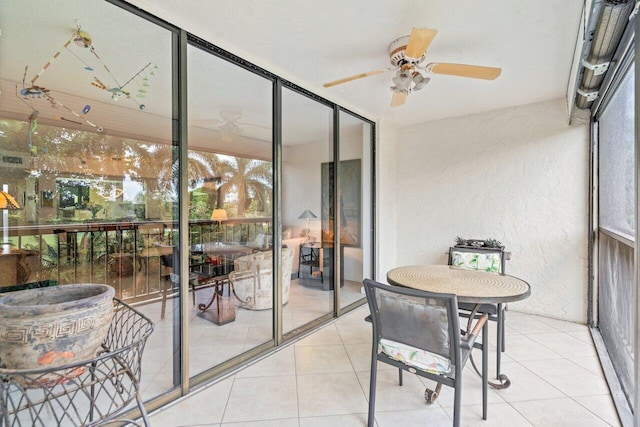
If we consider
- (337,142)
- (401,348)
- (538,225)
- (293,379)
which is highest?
(337,142)

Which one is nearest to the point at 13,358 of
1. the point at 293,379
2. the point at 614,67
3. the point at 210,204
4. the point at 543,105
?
the point at 293,379

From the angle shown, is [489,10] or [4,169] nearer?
[489,10]

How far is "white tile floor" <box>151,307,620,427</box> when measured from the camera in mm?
1806

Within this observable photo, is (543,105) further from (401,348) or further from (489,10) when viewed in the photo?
(401,348)

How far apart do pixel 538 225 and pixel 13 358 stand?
14.5 ft

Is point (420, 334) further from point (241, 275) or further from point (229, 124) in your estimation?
point (229, 124)

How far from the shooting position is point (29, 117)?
9.23 ft

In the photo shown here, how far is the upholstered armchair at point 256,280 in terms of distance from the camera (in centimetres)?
291

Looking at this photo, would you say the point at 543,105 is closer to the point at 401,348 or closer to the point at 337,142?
the point at 337,142

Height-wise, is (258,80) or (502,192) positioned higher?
(258,80)

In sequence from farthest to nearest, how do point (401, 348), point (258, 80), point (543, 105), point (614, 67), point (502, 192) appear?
1. point (502, 192)
2. point (543, 105)
3. point (258, 80)
4. point (614, 67)
5. point (401, 348)

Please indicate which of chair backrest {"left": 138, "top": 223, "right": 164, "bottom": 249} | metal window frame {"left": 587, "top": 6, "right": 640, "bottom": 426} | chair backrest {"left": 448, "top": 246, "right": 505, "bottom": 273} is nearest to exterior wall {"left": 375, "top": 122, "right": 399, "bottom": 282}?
chair backrest {"left": 448, "top": 246, "right": 505, "bottom": 273}

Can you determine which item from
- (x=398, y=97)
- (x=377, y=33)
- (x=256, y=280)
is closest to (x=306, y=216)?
(x=256, y=280)

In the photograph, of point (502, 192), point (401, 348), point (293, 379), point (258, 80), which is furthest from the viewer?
point (502, 192)
